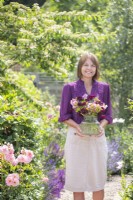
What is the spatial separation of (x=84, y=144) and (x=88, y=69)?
685 millimetres

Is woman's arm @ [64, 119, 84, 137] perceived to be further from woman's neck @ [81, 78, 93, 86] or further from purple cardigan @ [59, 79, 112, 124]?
woman's neck @ [81, 78, 93, 86]

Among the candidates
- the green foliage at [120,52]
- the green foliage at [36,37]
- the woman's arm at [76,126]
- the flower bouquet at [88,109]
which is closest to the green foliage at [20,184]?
the woman's arm at [76,126]

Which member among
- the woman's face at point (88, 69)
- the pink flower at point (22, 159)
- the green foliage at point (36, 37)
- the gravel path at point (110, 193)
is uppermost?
the green foliage at point (36, 37)

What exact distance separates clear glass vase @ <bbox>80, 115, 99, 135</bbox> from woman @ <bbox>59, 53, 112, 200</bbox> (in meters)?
0.05

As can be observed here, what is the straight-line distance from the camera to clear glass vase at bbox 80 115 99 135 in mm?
4703

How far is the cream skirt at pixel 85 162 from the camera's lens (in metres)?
4.79

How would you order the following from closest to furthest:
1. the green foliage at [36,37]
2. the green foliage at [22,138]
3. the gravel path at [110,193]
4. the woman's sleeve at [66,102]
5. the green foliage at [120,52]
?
the green foliage at [22,138]
the woman's sleeve at [66,102]
the green foliage at [36,37]
the gravel path at [110,193]
the green foliage at [120,52]

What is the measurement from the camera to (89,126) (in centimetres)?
470

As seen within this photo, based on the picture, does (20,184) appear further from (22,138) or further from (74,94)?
(74,94)

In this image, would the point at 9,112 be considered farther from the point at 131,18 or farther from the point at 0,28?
the point at 131,18

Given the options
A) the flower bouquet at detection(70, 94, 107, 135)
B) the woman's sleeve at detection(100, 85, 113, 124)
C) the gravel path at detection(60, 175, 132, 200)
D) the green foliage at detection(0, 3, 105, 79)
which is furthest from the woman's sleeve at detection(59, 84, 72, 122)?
the gravel path at detection(60, 175, 132, 200)

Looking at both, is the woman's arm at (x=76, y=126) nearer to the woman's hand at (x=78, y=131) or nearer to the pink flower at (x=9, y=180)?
the woman's hand at (x=78, y=131)

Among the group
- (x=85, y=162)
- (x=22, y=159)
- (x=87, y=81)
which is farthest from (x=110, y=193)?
(x=22, y=159)

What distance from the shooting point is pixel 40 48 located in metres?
5.86
